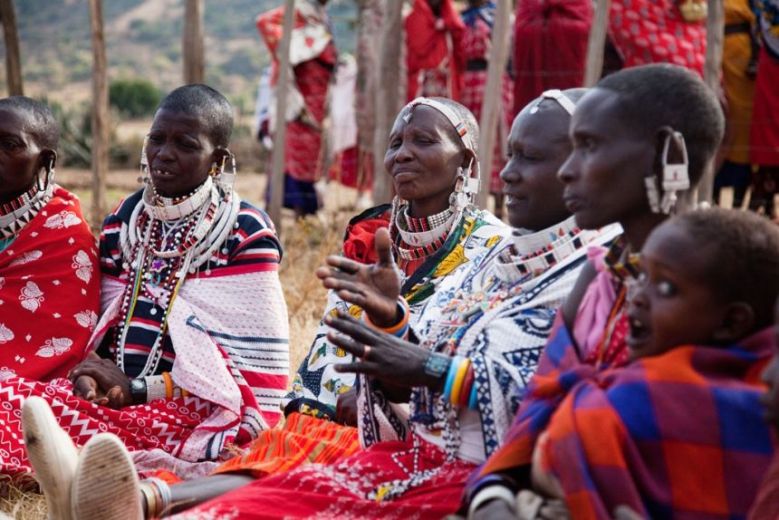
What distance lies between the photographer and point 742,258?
8.04 feet

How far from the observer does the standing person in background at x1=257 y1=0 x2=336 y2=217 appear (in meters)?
10.9

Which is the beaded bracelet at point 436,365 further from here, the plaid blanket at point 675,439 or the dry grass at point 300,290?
the dry grass at point 300,290

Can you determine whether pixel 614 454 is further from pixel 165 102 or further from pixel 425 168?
pixel 165 102

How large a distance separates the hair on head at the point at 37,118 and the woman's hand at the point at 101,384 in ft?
3.31

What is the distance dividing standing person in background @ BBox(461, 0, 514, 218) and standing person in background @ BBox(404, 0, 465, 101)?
185 millimetres

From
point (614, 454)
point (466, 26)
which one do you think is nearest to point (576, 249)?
point (614, 454)

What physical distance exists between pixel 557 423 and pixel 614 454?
0.56 feet

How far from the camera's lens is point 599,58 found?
6727 millimetres

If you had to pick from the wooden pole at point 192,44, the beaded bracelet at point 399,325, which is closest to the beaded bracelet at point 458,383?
the beaded bracelet at point 399,325

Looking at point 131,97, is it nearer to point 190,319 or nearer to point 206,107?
point 206,107

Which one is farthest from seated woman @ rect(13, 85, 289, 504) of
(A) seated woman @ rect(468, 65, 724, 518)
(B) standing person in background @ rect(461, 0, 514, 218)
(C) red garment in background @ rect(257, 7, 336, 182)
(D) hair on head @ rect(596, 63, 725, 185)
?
(C) red garment in background @ rect(257, 7, 336, 182)

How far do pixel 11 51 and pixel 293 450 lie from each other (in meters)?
6.10

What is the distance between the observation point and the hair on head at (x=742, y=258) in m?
2.44

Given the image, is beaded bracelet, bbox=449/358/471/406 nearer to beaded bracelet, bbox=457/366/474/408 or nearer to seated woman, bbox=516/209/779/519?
beaded bracelet, bbox=457/366/474/408
